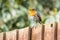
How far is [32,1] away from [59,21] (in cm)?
43

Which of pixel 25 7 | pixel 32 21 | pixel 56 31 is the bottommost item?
pixel 56 31

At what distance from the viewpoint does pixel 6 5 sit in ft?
6.93

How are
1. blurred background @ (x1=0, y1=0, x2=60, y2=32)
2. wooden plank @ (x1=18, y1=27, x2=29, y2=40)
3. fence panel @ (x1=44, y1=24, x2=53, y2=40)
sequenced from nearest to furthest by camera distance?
blurred background @ (x1=0, y1=0, x2=60, y2=32)
wooden plank @ (x1=18, y1=27, x2=29, y2=40)
fence panel @ (x1=44, y1=24, x2=53, y2=40)

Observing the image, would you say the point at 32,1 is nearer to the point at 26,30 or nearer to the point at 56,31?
the point at 26,30

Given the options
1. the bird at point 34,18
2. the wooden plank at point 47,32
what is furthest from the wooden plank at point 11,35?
the wooden plank at point 47,32

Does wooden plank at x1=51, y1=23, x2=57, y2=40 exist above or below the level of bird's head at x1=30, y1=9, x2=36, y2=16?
below

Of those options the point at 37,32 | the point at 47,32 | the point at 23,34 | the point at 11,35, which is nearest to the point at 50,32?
the point at 47,32

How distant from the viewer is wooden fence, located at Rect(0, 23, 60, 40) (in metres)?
2.22

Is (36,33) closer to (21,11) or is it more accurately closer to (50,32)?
(50,32)

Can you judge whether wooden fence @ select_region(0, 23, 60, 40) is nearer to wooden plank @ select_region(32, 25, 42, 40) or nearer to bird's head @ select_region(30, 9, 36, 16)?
wooden plank @ select_region(32, 25, 42, 40)

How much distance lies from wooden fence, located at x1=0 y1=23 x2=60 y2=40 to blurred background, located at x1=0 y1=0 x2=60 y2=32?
2.3 inches

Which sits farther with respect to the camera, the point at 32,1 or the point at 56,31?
the point at 56,31

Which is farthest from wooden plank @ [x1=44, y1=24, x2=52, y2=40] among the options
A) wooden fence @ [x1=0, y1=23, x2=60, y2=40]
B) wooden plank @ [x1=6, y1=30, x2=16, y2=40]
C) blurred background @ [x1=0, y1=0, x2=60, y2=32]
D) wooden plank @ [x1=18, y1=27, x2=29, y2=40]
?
wooden plank @ [x1=6, y1=30, x2=16, y2=40]

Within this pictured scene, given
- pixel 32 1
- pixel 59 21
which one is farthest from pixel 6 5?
pixel 59 21
